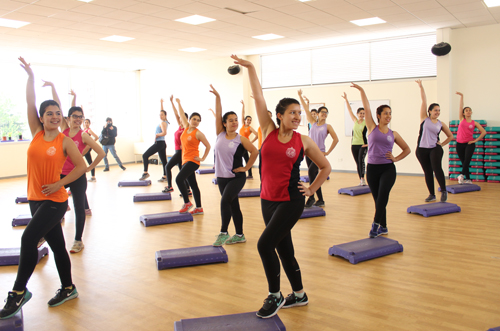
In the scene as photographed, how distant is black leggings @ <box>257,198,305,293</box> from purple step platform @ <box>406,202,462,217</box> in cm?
358

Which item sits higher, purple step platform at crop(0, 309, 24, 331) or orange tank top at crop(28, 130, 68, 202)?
orange tank top at crop(28, 130, 68, 202)

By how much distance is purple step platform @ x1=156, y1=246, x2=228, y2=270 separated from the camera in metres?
3.83

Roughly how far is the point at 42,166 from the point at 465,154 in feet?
26.7

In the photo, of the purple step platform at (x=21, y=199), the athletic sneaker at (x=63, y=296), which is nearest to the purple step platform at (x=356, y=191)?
the athletic sneaker at (x=63, y=296)

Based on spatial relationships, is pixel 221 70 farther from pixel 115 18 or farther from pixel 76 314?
pixel 76 314

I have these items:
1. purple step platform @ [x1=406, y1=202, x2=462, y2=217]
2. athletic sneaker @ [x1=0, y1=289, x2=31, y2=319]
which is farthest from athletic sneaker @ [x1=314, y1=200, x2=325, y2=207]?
athletic sneaker @ [x1=0, y1=289, x2=31, y2=319]

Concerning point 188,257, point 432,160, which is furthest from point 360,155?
point 188,257

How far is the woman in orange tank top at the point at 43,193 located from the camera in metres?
A: 2.79

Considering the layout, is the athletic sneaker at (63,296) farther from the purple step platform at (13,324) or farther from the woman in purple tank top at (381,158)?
the woman in purple tank top at (381,158)

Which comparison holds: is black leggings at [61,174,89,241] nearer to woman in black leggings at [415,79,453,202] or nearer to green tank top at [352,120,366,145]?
woman in black leggings at [415,79,453,202]

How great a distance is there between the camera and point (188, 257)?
12.7 ft

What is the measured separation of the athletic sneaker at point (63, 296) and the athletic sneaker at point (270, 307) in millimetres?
1548

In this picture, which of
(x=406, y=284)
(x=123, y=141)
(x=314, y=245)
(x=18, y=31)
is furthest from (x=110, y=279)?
(x=123, y=141)

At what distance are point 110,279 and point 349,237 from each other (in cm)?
273
